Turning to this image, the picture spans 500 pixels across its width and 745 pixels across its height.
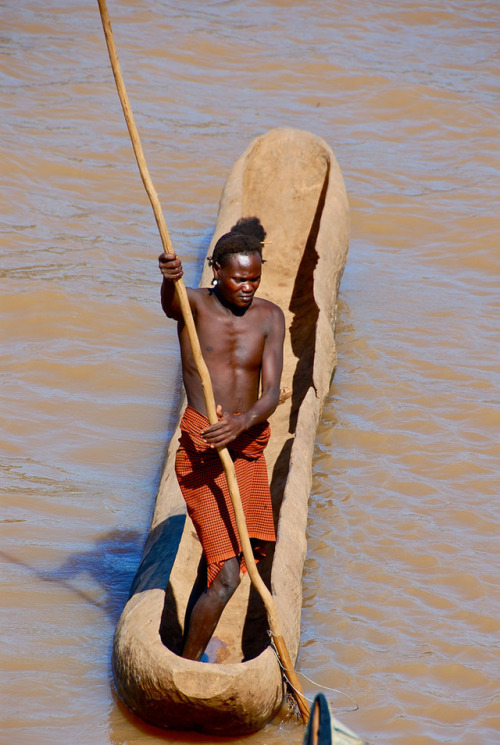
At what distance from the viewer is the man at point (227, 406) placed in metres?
3.20

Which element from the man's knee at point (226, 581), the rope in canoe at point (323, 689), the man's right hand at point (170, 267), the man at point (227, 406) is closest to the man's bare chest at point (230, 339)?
the man at point (227, 406)

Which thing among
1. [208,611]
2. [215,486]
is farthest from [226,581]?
[215,486]

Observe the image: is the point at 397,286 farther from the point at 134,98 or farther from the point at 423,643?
the point at 134,98

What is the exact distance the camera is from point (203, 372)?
2951 millimetres

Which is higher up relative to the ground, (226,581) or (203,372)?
(203,372)

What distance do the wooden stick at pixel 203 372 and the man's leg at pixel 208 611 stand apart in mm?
122

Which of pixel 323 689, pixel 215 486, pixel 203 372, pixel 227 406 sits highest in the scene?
pixel 203 372

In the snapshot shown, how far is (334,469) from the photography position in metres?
4.91

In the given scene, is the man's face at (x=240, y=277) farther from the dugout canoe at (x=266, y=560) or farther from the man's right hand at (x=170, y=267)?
the dugout canoe at (x=266, y=560)

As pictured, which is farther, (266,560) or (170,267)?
(266,560)

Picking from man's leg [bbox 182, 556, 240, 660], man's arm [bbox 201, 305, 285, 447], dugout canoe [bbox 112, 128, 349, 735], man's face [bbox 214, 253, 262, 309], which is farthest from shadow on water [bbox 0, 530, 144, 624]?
man's face [bbox 214, 253, 262, 309]

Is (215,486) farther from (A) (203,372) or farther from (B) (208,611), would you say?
(A) (203,372)

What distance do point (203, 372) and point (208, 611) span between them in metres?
0.87

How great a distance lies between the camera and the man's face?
3182 millimetres
